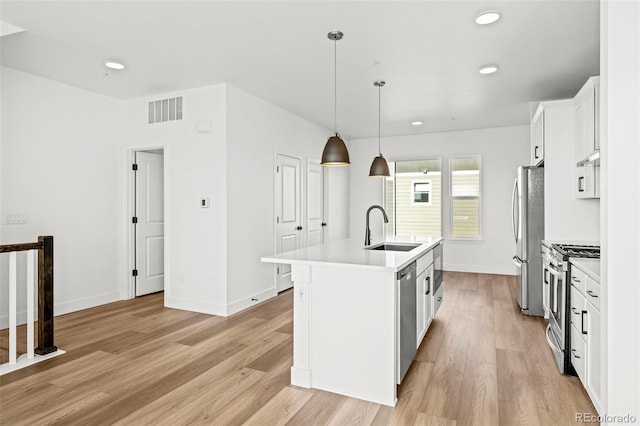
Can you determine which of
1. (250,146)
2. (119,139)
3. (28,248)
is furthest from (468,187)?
(28,248)

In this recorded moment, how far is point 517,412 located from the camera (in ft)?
7.55

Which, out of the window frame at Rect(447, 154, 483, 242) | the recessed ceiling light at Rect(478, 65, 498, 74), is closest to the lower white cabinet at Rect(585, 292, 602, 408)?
the recessed ceiling light at Rect(478, 65, 498, 74)

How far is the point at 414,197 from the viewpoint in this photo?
7.46 metres

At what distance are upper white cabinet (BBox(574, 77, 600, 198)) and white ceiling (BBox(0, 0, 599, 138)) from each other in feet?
1.34

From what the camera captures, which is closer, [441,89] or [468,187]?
[441,89]

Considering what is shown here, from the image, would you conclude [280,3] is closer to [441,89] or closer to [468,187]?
[441,89]

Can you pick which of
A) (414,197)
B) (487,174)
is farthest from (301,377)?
(487,174)

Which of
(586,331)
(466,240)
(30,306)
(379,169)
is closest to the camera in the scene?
(586,331)

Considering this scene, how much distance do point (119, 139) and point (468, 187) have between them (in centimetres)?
578

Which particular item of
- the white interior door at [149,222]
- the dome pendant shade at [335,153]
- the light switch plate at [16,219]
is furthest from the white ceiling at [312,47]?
the light switch plate at [16,219]

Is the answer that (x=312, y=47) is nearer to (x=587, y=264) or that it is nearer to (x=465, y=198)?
(x=587, y=264)

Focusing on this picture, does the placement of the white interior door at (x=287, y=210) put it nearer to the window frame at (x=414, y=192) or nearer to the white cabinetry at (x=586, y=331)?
the window frame at (x=414, y=192)

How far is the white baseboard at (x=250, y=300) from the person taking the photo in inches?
174
